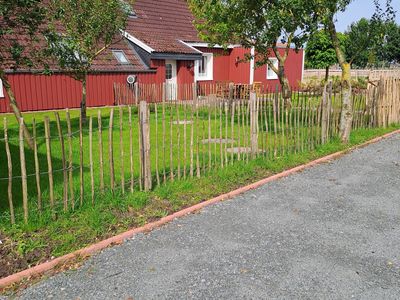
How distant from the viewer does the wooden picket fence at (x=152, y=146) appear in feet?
17.0

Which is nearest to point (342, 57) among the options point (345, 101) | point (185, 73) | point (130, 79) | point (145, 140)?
point (345, 101)

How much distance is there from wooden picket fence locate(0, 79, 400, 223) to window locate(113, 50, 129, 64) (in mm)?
5820

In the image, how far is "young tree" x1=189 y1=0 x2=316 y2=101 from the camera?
9.85 m

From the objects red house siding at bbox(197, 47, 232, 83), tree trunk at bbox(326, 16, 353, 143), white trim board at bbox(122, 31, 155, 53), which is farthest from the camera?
red house siding at bbox(197, 47, 232, 83)

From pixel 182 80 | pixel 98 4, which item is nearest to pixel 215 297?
pixel 98 4

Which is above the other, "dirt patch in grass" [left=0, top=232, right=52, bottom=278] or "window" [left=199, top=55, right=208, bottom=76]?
"window" [left=199, top=55, right=208, bottom=76]

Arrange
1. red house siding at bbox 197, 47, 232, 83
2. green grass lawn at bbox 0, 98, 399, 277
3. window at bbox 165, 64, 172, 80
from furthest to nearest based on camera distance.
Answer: red house siding at bbox 197, 47, 232, 83
window at bbox 165, 64, 172, 80
green grass lawn at bbox 0, 98, 399, 277

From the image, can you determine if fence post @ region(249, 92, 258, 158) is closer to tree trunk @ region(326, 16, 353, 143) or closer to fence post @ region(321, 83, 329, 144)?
fence post @ region(321, 83, 329, 144)

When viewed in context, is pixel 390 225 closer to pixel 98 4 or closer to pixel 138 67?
pixel 98 4

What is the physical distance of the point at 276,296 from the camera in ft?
11.6

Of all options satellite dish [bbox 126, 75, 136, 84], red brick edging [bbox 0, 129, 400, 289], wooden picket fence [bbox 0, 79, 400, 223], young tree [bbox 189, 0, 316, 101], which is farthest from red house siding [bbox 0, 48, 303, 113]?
red brick edging [bbox 0, 129, 400, 289]

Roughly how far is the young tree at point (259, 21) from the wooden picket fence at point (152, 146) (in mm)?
1810

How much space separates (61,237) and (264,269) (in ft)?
7.30

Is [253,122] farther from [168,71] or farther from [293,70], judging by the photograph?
[293,70]
